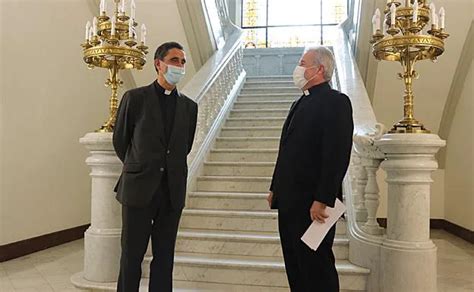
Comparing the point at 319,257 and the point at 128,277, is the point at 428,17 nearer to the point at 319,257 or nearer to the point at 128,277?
the point at 319,257

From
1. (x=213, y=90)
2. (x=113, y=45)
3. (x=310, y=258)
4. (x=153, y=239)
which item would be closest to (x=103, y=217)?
(x=153, y=239)

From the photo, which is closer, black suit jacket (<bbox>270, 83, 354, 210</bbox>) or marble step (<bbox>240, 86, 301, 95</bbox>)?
black suit jacket (<bbox>270, 83, 354, 210</bbox>)

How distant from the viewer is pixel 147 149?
7.61 ft

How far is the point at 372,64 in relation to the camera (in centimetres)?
533

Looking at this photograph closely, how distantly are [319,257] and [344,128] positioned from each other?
1.92ft

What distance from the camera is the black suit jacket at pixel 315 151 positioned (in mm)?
1973

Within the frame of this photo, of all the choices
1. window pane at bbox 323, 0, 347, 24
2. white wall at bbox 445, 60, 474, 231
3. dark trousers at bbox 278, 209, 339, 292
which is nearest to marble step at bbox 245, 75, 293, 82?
window pane at bbox 323, 0, 347, 24

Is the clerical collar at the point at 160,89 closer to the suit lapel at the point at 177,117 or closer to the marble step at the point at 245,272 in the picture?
the suit lapel at the point at 177,117

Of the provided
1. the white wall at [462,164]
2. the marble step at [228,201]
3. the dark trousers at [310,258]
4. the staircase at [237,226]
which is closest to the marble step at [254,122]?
the staircase at [237,226]

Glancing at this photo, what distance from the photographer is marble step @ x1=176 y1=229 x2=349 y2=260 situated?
10.5 feet

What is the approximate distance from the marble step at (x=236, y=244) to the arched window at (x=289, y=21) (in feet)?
20.7

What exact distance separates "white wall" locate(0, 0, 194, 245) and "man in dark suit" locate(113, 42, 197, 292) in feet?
6.85

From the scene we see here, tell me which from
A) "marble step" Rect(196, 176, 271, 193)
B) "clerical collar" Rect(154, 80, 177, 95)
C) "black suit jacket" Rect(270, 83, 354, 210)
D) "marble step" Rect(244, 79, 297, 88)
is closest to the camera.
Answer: "black suit jacket" Rect(270, 83, 354, 210)

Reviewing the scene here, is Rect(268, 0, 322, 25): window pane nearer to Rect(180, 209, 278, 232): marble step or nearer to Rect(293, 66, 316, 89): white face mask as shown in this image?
Rect(180, 209, 278, 232): marble step
